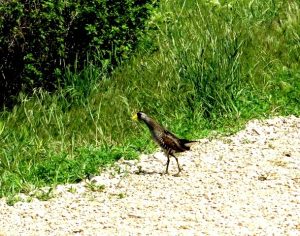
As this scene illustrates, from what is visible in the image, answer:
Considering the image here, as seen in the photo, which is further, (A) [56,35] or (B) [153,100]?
(A) [56,35]

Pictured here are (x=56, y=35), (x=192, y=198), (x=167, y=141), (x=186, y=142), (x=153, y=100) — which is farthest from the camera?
(x=56, y=35)

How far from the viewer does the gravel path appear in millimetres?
7172

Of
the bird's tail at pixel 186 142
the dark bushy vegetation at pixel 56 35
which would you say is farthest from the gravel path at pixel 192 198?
the dark bushy vegetation at pixel 56 35

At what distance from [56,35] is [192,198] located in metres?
3.83

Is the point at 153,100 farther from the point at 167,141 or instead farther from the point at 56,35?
the point at 167,141

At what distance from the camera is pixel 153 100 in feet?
33.6

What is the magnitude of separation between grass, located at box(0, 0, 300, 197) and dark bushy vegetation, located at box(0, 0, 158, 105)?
279 millimetres

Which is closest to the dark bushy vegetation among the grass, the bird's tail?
the grass

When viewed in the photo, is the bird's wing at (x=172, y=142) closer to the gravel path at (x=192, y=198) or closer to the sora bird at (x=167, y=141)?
the sora bird at (x=167, y=141)

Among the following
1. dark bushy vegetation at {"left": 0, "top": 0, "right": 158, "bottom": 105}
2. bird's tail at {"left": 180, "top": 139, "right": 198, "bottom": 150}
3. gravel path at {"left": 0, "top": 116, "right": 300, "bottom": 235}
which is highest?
dark bushy vegetation at {"left": 0, "top": 0, "right": 158, "bottom": 105}

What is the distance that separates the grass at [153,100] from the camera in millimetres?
8914

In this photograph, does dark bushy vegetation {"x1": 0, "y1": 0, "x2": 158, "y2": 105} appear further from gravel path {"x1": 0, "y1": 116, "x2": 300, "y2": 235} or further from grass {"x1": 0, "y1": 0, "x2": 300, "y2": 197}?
gravel path {"x1": 0, "y1": 116, "x2": 300, "y2": 235}

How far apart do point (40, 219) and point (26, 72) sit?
380 cm

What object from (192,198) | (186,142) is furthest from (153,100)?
(192,198)
